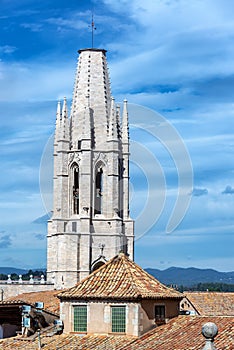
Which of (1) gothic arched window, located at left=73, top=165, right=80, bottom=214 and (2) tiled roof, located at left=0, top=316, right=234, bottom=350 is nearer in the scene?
(2) tiled roof, located at left=0, top=316, right=234, bottom=350

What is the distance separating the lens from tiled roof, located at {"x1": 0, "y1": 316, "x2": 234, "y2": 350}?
3473 centimetres

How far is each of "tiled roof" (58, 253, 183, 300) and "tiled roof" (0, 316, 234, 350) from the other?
1.46 m

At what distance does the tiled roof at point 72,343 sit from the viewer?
37594 millimetres

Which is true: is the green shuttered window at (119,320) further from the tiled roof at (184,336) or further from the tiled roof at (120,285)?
the tiled roof at (184,336)

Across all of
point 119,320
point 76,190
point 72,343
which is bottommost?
point 72,343

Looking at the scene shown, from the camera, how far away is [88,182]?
353 feet

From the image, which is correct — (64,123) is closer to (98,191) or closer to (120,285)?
(98,191)

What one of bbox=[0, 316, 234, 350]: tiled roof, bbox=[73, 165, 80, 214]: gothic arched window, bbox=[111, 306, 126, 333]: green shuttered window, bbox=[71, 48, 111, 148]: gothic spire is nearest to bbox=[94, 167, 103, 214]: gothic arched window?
bbox=[73, 165, 80, 214]: gothic arched window

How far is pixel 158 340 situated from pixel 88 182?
235ft

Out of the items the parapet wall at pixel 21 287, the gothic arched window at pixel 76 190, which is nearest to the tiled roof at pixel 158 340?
the parapet wall at pixel 21 287

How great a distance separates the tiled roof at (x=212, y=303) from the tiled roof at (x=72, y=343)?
124 feet

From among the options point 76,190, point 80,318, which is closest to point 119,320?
point 80,318

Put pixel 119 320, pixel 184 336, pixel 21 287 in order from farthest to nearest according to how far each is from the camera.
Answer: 1. pixel 21 287
2. pixel 119 320
3. pixel 184 336

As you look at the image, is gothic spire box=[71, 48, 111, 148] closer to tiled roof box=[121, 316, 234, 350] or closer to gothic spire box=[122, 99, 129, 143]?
gothic spire box=[122, 99, 129, 143]
